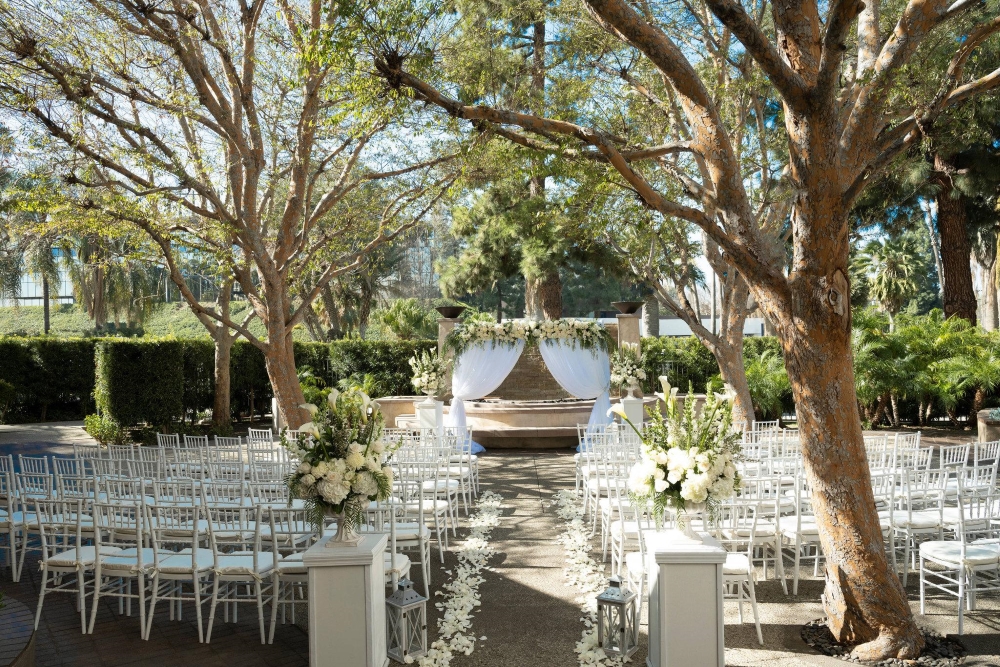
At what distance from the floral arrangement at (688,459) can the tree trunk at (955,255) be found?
1561 cm

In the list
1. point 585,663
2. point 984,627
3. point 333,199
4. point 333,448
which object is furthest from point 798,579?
point 333,199

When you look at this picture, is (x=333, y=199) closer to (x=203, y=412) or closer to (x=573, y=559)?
(x=573, y=559)

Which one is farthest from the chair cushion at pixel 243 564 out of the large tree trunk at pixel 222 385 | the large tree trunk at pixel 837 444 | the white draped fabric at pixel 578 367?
the large tree trunk at pixel 222 385

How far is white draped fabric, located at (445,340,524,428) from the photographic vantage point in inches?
579

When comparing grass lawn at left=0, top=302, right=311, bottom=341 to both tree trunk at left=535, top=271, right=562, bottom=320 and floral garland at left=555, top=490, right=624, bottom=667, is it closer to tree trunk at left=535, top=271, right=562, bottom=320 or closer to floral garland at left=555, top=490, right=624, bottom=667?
tree trunk at left=535, top=271, right=562, bottom=320

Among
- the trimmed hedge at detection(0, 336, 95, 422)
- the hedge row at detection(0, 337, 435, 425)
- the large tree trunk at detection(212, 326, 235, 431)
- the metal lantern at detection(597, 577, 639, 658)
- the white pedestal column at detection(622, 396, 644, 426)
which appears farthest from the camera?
the trimmed hedge at detection(0, 336, 95, 422)

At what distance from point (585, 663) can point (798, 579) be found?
230cm

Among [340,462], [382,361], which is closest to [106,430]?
[382,361]

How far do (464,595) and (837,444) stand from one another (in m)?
2.90

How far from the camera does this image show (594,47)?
1111 cm

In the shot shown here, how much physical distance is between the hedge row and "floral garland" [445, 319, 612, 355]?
2586mm

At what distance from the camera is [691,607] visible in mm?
4211

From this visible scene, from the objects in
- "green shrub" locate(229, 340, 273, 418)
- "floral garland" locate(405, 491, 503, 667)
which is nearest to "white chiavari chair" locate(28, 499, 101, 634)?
"floral garland" locate(405, 491, 503, 667)

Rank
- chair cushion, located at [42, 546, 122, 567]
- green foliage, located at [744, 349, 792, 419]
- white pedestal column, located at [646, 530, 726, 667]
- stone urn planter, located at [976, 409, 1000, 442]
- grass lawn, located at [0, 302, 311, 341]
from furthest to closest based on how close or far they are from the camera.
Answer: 1. grass lawn, located at [0, 302, 311, 341]
2. green foliage, located at [744, 349, 792, 419]
3. stone urn planter, located at [976, 409, 1000, 442]
4. chair cushion, located at [42, 546, 122, 567]
5. white pedestal column, located at [646, 530, 726, 667]
